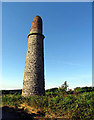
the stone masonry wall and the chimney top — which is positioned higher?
the chimney top

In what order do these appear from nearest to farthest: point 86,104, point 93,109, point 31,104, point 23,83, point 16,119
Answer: point 16,119
point 93,109
point 86,104
point 31,104
point 23,83

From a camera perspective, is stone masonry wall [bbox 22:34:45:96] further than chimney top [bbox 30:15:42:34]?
No

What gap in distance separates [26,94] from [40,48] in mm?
5382

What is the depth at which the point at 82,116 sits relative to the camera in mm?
6094

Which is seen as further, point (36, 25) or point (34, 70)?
point (36, 25)

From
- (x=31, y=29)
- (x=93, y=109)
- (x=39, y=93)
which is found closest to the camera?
(x=93, y=109)

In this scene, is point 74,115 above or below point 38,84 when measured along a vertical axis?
below

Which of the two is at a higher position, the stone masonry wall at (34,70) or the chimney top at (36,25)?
the chimney top at (36,25)

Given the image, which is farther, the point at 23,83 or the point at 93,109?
the point at 23,83

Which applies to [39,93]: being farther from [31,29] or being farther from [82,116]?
[31,29]

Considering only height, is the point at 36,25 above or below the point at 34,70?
above

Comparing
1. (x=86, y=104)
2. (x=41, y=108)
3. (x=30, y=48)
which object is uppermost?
(x=30, y=48)

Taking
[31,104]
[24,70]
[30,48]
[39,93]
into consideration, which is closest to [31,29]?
[30,48]

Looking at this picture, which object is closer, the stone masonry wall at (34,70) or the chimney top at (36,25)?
the stone masonry wall at (34,70)
